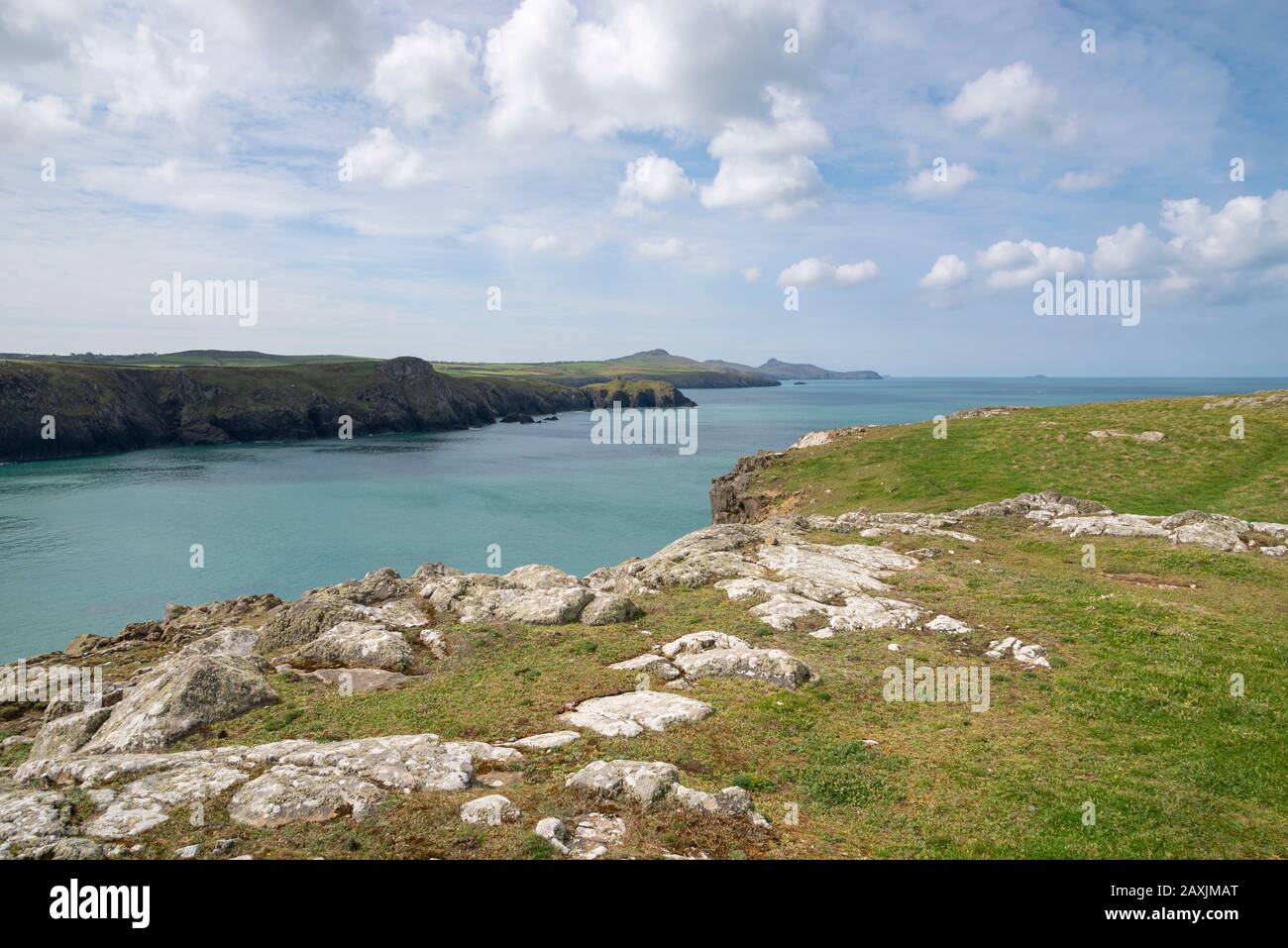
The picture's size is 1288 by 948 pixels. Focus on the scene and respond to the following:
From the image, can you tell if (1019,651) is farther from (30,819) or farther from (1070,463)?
(1070,463)

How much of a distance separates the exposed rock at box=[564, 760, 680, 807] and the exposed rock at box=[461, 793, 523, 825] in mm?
1531

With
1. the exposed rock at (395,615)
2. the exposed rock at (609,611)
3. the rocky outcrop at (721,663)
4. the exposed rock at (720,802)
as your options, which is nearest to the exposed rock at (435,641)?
the exposed rock at (395,615)

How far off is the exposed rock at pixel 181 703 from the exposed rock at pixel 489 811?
9.14 metres

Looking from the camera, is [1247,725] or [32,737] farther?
[32,737]

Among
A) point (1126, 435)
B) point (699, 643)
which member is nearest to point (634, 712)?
point (699, 643)

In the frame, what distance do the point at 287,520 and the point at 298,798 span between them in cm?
→ 10281

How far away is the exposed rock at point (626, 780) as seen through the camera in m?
12.5

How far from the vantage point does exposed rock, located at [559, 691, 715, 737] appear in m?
16.1

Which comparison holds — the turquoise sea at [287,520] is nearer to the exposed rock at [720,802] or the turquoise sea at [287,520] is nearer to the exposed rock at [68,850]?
the exposed rock at [68,850]

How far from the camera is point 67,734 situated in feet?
56.4

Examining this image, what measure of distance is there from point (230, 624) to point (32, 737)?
13800 millimetres
